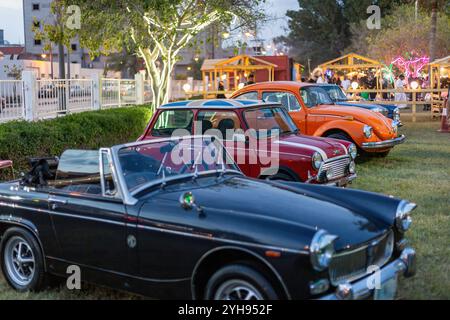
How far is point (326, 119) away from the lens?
37.0 feet

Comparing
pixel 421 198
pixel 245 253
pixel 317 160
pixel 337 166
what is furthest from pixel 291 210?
Answer: pixel 421 198

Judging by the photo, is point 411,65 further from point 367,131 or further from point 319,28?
point 367,131

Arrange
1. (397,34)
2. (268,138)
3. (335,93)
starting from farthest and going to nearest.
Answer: (397,34) → (335,93) → (268,138)

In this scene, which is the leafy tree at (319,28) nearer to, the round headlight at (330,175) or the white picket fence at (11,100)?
the white picket fence at (11,100)

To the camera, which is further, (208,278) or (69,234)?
(69,234)

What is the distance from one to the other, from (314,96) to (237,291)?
8.45 metres

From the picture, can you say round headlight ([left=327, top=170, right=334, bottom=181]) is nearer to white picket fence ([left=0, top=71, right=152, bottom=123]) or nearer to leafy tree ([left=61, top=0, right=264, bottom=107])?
white picket fence ([left=0, top=71, right=152, bottom=123])

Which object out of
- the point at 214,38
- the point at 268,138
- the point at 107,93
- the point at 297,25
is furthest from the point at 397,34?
the point at 268,138

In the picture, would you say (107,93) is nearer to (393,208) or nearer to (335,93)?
(335,93)

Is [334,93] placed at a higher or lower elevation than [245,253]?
higher

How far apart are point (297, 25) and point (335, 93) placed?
47.9 m

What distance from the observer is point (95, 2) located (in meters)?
15.4

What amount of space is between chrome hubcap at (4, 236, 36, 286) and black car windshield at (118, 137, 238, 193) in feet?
3.94
